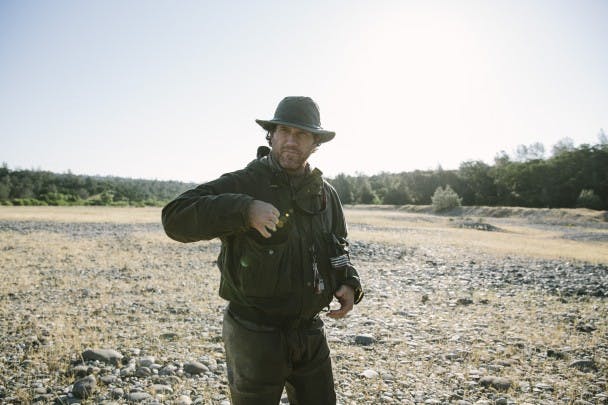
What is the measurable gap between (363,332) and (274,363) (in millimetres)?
5476

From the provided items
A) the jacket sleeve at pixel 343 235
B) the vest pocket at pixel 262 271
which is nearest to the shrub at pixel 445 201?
the jacket sleeve at pixel 343 235

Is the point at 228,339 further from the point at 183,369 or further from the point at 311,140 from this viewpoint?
the point at 183,369

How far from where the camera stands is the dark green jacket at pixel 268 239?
2.44 meters

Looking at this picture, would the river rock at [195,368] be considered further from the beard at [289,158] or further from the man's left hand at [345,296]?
the beard at [289,158]

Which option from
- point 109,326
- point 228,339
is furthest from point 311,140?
point 109,326

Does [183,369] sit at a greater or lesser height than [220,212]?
lesser

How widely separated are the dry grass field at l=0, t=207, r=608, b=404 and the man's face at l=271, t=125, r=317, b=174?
11.7ft

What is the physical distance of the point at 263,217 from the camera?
7.51ft

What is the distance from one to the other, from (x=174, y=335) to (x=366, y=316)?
436 cm

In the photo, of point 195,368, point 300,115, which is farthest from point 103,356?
point 300,115

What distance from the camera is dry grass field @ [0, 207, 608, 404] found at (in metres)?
5.24

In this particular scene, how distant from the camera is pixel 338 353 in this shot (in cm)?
656

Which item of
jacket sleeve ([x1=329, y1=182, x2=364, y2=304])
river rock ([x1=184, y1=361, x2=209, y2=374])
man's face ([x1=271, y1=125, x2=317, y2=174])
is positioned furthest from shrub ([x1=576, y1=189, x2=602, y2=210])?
man's face ([x1=271, y1=125, x2=317, y2=174])

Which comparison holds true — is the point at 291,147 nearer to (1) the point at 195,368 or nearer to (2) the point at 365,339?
(1) the point at 195,368
